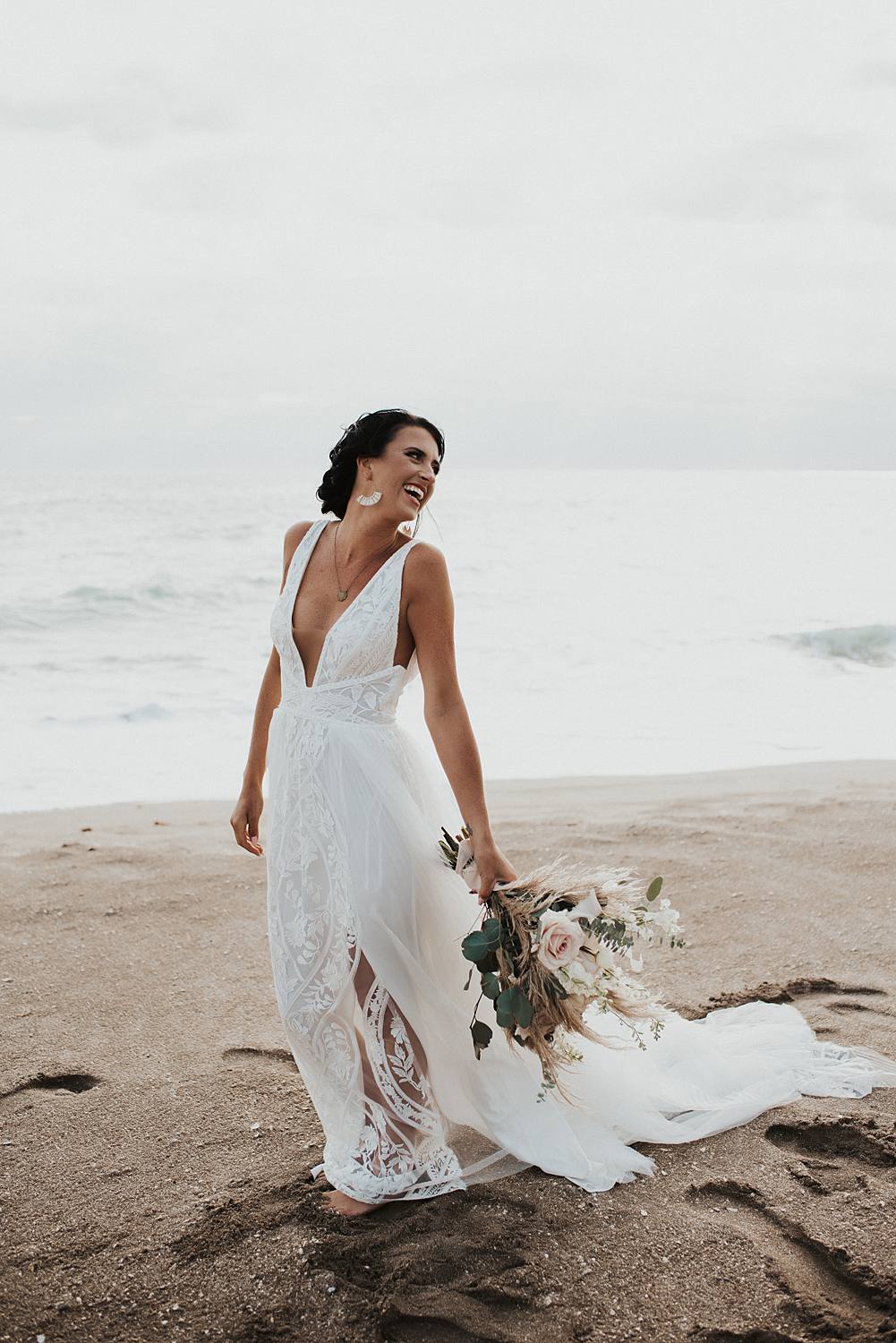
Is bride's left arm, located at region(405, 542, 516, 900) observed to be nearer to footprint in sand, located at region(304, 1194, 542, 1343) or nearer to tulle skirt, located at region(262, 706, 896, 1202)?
tulle skirt, located at region(262, 706, 896, 1202)

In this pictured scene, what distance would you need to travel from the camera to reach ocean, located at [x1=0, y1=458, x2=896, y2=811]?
1038 centimetres

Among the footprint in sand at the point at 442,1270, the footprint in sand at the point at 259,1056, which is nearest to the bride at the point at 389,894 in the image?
the footprint in sand at the point at 442,1270

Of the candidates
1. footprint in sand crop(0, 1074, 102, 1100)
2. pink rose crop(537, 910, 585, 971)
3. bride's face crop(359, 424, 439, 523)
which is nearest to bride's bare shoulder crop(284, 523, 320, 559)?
bride's face crop(359, 424, 439, 523)

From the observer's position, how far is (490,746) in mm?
10734

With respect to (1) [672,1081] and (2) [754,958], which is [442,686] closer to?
(1) [672,1081]

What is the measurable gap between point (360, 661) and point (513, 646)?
14.9 meters

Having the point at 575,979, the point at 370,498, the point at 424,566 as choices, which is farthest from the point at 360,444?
the point at 575,979

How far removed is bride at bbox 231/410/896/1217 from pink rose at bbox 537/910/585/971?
0.62ft

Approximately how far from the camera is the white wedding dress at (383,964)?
2.91 meters

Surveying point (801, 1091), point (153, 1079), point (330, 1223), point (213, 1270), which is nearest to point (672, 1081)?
point (801, 1091)

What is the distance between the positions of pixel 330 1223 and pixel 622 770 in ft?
23.5

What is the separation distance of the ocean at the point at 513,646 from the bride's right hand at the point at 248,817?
1397 millimetres

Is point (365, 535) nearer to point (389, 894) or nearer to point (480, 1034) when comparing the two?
point (389, 894)

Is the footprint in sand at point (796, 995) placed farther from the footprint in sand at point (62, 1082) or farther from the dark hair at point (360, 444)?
the dark hair at point (360, 444)
